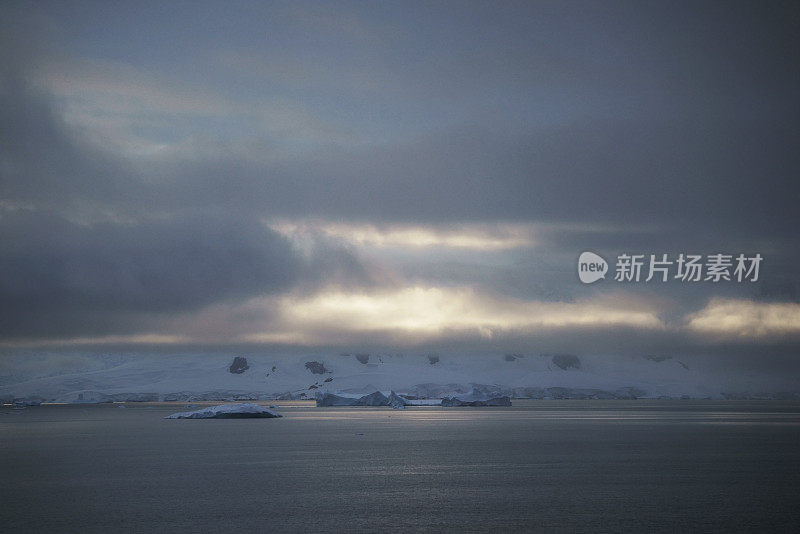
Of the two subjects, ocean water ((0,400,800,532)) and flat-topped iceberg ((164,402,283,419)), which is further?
flat-topped iceberg ((164,402,283,419))

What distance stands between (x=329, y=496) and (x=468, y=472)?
11380 mm

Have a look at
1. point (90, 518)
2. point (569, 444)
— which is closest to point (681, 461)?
point (569, 444)

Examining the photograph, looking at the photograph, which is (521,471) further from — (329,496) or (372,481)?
(329,496)

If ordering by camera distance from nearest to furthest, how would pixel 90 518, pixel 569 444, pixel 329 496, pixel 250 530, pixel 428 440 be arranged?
pixel 250 530
pixel 90 518
pixel 329 496
pixel 569 444
pixel 428 440

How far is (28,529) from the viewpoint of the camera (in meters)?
24.5

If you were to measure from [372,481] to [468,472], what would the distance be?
252 inches

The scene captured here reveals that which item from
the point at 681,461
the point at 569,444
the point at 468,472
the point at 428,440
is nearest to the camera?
the point at 468,472

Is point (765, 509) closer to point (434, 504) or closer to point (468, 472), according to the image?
point (434, 504)

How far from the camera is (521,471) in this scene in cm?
4156

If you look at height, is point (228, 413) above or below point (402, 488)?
below

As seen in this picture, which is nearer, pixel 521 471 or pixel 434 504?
pixel 434 504

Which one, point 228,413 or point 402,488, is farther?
point 228,413

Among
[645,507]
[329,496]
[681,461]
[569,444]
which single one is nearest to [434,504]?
[329,496]

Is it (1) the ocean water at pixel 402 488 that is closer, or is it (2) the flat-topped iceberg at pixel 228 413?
(1) the ocean water at pixel 402 488
